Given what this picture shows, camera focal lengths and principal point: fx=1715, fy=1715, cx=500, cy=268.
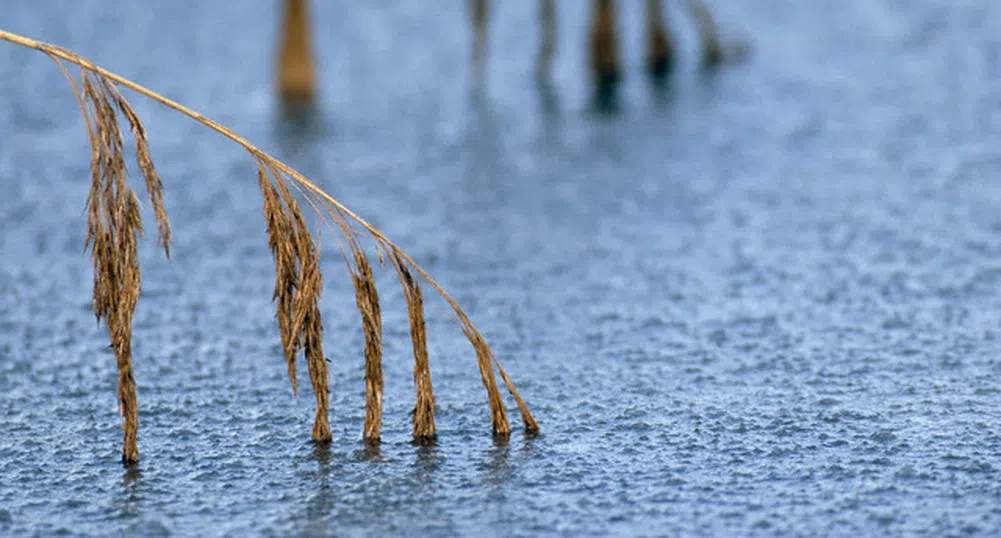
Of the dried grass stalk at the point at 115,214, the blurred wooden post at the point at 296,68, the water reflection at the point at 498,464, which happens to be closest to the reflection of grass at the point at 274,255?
the dried grass stalk at the point at 115,214

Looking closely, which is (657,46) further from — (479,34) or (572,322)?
(572,322)

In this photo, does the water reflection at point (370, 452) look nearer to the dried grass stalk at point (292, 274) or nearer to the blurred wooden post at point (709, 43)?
the dried grass stalk at point (292, 274)

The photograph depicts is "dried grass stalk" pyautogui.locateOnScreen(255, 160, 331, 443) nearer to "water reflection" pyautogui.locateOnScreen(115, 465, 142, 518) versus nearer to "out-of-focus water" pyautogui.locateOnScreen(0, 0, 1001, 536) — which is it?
"out-of-focus water" pyautogui.locateOnScreen(0, 0, 1001, 536)

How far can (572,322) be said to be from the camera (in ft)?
63.0

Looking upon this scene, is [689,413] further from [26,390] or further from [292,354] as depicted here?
[26,390]

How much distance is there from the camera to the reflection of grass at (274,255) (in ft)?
40.1

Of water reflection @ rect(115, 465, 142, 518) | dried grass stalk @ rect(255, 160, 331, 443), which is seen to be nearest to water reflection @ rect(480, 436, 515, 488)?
dried grass stalk @ rect(255, 160, 331, 443)

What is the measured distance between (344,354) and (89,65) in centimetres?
687

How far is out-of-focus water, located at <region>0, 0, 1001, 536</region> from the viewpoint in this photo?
12695 millimetres

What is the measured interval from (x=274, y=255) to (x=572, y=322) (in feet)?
21.9

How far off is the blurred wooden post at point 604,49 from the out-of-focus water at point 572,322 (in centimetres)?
344

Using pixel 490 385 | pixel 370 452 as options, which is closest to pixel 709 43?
pixel 490 385

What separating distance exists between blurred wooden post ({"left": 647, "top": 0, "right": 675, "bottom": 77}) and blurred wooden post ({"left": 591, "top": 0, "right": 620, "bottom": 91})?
121 cm

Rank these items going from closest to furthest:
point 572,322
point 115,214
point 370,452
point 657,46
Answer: point 115,214 → point 370,452 → point 572,322 → point 657,46
